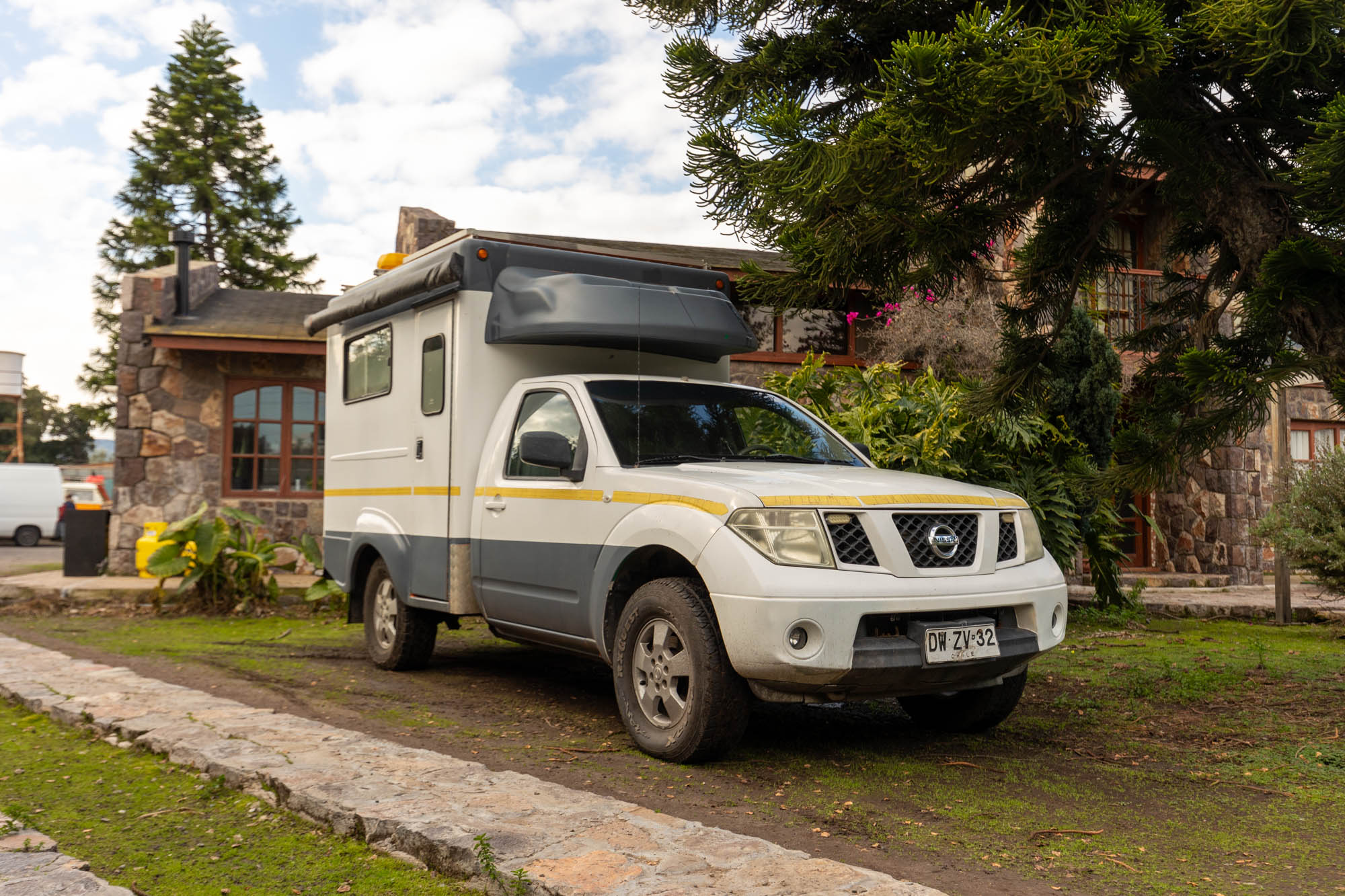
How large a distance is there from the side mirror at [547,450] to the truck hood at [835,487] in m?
0.52

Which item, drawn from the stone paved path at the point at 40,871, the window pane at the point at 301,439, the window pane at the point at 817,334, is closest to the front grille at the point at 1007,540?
the stone paved path at the point at 40,871

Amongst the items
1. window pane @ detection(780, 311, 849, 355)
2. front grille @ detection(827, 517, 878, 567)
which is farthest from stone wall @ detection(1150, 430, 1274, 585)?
front grille @ detection(827, 517, 878, 567)

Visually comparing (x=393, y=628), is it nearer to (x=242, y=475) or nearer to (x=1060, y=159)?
(x=1060, y=159)

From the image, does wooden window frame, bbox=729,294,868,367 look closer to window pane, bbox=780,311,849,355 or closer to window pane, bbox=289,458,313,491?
window pane, bbox=780,311,849,355

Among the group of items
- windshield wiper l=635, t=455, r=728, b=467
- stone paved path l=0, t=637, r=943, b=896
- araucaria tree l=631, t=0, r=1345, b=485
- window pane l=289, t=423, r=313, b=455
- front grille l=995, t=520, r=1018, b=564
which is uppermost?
araucaria tree l=631, t=0, r=1345, b=485

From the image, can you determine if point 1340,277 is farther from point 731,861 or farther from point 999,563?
point 731,861

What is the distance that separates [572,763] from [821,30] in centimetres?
411

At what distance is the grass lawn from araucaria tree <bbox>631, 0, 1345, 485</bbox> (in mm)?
3370

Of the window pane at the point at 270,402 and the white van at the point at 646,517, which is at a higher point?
the window pane at the point at 270,402

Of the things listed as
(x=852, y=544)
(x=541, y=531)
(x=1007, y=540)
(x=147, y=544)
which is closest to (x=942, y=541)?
(x=852, y=544)

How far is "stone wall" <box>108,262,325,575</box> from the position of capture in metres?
14.1

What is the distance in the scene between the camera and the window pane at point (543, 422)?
583 cm

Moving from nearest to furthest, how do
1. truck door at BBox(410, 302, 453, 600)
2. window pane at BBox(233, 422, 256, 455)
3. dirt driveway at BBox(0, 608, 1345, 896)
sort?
dirt driveway at BBox(0, 608, 1345, 896) → truck door at BBox(410, 302, 453, 600) → window pane at BBox(233, 422, 256, 455)

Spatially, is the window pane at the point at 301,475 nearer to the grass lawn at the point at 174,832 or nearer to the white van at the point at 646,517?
the white van at the point at 646,517
